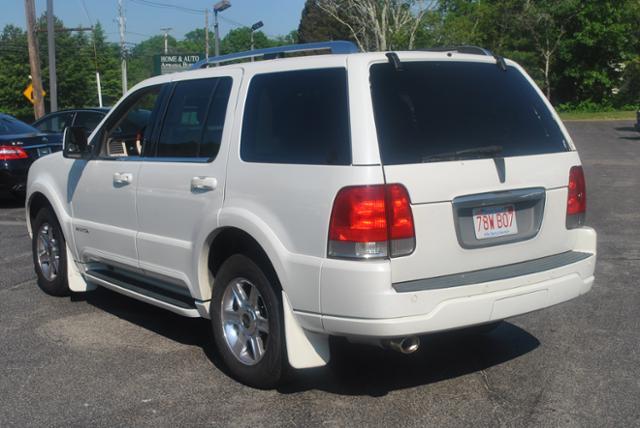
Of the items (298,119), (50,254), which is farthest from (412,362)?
(50,254)

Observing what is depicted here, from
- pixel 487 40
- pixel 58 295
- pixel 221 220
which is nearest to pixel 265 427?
pixel 221 220

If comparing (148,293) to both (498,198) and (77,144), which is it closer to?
(77,144)

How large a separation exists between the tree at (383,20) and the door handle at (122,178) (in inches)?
1304

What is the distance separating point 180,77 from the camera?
5.76m

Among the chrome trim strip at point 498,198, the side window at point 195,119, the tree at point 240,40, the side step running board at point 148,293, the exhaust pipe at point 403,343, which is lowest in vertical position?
the side step running board at point 148,293

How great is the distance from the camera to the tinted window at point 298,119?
14.3ft

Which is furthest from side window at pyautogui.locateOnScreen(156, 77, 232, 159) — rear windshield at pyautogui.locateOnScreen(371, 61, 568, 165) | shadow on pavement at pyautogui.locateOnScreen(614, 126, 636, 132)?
shadow on pavement at pyautogui.locateOnScreen(614, 126, 636, 132)

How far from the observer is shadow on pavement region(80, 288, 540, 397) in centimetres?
492

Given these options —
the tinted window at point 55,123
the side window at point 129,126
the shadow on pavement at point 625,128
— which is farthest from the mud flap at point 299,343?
the shadow on pavement at point 625,128

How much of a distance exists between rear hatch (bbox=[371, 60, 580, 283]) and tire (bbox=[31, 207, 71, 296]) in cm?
364

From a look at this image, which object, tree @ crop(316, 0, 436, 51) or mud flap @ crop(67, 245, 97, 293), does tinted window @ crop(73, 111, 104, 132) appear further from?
tree @ crop(316, 0, 436, 51)

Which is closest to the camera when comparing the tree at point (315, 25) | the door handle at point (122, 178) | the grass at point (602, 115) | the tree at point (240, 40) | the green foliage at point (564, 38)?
the door handle at point (122, 178)

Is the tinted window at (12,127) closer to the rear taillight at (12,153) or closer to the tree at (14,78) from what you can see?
the rear taillight at (12,153)

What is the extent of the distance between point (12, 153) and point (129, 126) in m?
7.46
